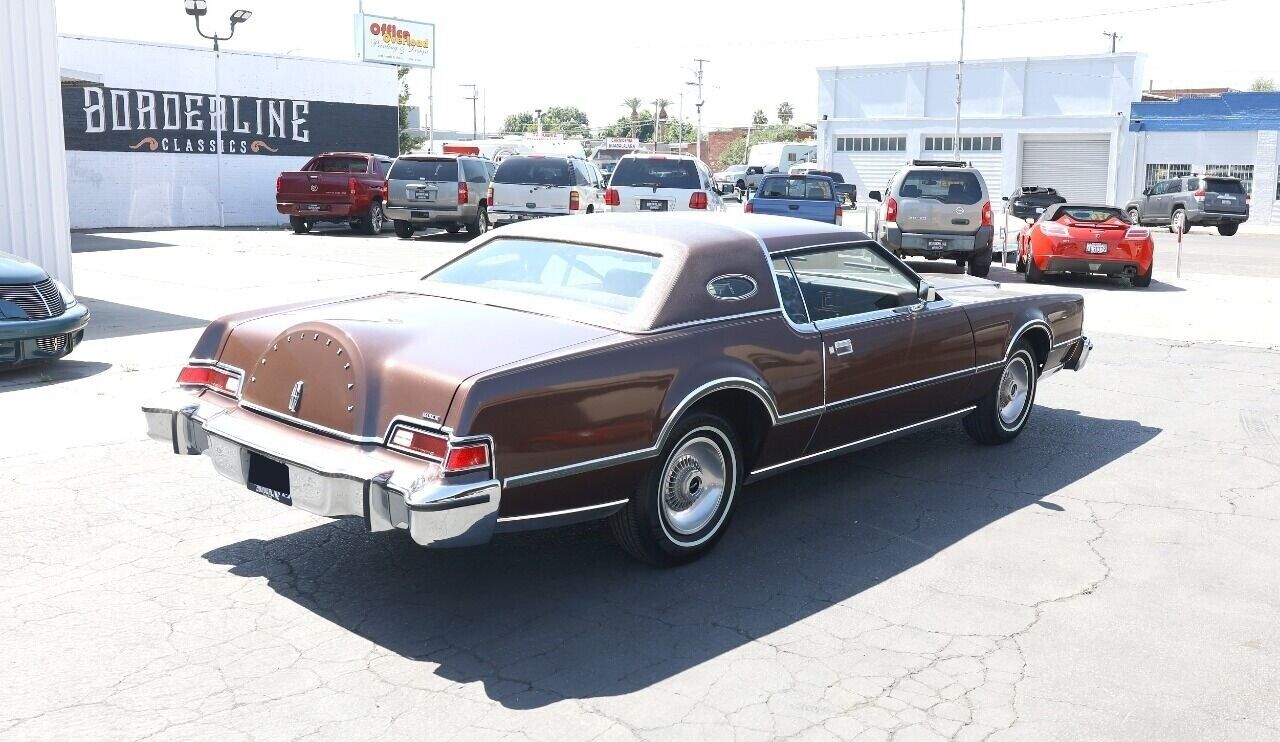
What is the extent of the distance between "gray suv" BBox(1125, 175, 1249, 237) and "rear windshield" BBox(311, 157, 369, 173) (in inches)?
824

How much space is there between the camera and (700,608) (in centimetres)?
482

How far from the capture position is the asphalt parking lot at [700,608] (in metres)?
3.93

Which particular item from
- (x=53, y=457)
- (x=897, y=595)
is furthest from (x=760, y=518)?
(x=53, y=457)

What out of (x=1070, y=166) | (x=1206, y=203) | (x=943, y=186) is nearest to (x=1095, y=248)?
(x=943, y=186)

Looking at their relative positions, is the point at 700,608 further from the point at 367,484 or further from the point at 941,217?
the point at 941,217

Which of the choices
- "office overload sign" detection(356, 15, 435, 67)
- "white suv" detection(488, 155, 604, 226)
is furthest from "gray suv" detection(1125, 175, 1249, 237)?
"office overload sign" detection(356, 15, 435, 67)

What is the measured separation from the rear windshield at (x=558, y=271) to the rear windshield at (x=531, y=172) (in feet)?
57.2

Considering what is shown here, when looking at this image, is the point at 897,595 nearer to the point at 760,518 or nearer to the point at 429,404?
the point at 760,518

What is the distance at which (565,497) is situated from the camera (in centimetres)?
465

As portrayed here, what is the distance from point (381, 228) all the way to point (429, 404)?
954 inches

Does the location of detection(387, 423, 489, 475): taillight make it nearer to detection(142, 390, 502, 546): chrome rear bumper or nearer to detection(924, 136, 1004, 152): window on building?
detection(142, 390, 502, 546): chrome rear bumper

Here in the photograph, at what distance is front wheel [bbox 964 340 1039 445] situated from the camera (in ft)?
24.1

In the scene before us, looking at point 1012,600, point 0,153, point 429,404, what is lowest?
point 1012,600

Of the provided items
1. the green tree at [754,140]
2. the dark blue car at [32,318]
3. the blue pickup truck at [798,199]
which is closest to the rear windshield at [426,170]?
the blue pickup truck at [798,199]
